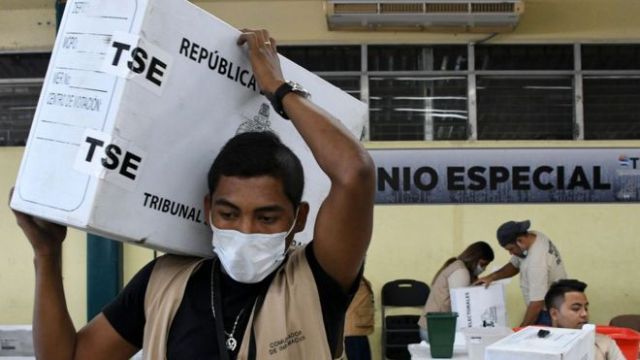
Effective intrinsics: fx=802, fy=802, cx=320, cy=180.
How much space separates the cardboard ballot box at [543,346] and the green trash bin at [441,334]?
6.76 feet

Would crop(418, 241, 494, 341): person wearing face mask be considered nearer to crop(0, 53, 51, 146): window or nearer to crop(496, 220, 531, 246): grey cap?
crop(496, 220, 531, 246): grey cap

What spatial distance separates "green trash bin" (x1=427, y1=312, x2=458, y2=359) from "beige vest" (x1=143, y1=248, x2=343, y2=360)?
2.79 meters

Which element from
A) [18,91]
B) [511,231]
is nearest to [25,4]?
[18,91]

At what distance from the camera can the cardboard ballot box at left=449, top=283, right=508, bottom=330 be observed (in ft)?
14.4

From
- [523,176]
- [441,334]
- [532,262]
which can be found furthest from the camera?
[523,176]

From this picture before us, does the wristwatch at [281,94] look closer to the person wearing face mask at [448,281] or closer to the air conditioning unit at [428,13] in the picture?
the person wearing face mask at [448,281]

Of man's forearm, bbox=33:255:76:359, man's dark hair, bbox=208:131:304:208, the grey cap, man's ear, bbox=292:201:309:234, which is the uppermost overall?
the grey cap

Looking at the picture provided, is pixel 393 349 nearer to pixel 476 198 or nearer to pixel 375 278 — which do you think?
pixel 375 278

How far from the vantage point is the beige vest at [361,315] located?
18.1 feet

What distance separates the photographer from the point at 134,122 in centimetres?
126

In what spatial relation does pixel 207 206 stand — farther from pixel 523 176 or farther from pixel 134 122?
pixel 523 176

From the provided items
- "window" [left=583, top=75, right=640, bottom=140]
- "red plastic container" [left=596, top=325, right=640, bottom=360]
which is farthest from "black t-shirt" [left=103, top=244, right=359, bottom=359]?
"window" [left=583, top=75, right=640, bottom=140]

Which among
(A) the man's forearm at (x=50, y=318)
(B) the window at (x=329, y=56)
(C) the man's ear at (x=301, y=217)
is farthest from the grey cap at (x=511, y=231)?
(A) the man's forearm at (x=50, y=318)

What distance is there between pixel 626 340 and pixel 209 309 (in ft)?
7.71
